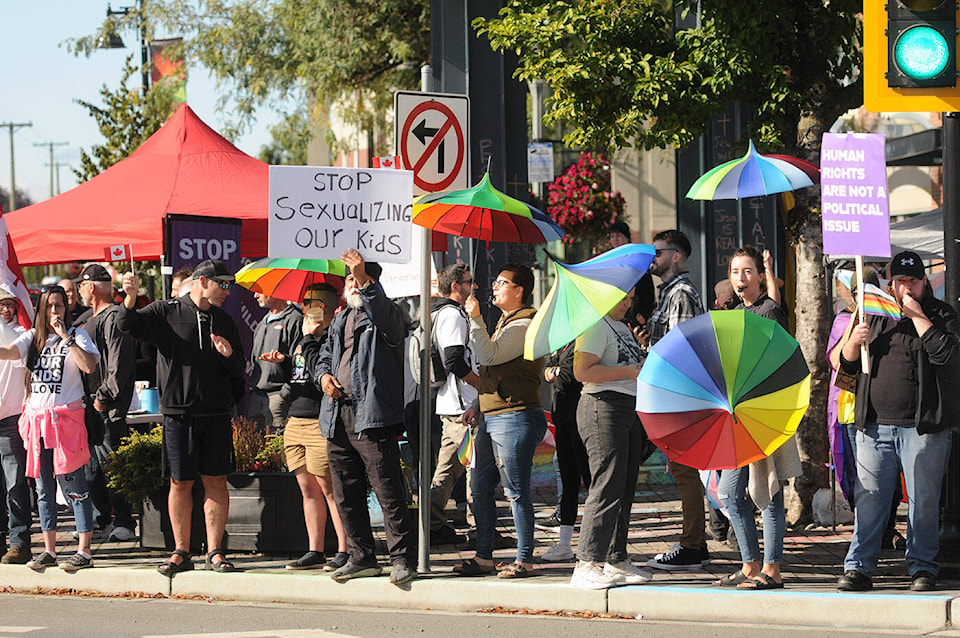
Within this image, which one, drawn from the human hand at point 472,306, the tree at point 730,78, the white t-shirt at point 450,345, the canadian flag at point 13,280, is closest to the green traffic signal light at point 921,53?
the tree at point 730,78

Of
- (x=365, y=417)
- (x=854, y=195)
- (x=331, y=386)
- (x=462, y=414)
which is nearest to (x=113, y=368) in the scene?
(x=331, y=386)

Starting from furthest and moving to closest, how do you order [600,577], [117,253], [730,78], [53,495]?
[117,253] → [730,78] → [53,495] → [600,577]

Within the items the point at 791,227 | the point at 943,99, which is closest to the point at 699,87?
the point at 791,227

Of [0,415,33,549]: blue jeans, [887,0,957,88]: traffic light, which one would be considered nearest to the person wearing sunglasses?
[887,0,957,88]: traffic light

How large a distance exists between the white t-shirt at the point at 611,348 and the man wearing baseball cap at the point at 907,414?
1283 mm

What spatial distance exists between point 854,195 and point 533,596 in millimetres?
3125

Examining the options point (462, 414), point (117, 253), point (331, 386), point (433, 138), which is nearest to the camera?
point (331, 386)

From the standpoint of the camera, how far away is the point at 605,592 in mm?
7969

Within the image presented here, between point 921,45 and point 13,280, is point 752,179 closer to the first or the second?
point 921,45

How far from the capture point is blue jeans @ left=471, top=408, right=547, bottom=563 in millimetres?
8602

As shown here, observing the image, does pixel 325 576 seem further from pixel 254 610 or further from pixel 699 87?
pixel 699 87

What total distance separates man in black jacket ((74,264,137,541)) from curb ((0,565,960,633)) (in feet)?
4.92

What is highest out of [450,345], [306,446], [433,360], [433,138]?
[433,138]

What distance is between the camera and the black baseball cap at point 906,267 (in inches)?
310
